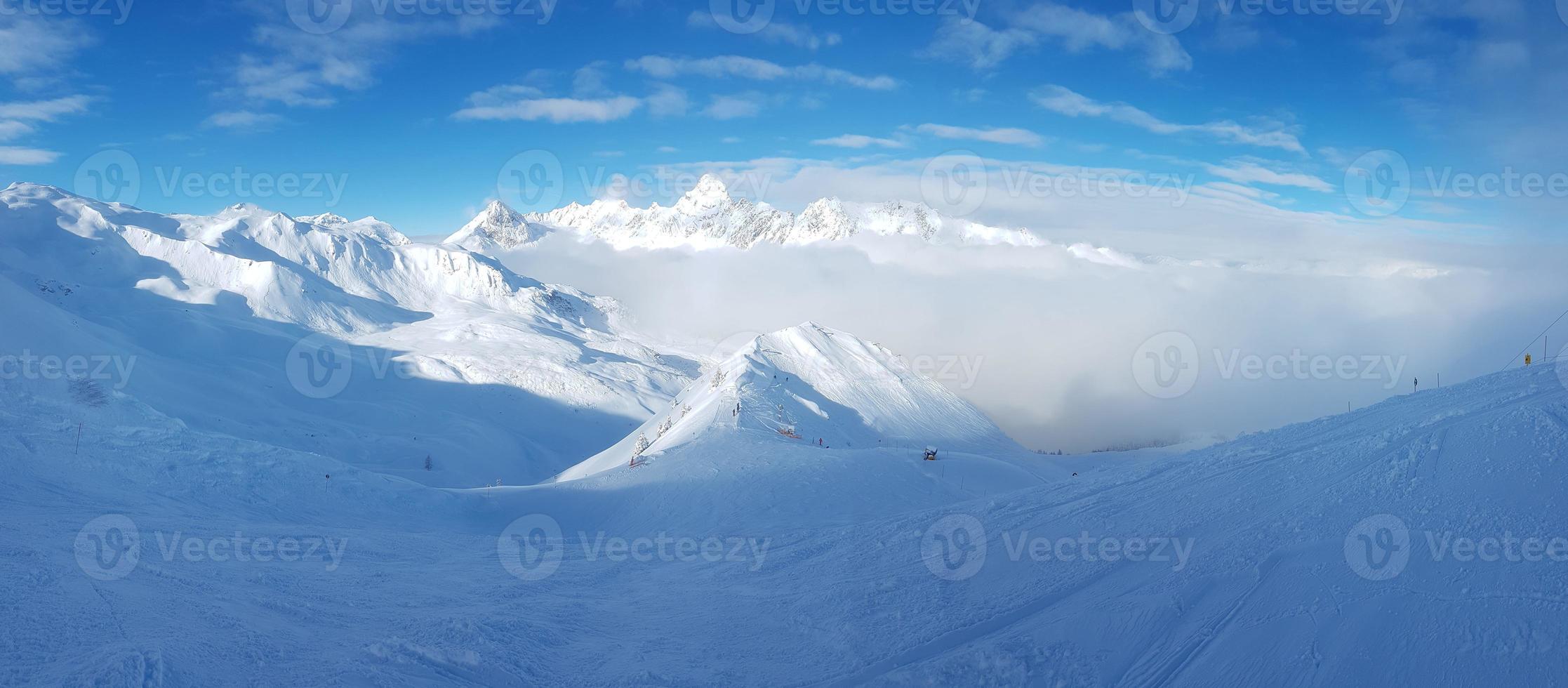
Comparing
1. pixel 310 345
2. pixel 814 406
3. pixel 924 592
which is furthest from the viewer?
pixel 310 345

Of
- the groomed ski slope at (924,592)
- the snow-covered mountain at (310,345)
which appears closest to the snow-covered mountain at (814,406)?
the groomed ski slope at (924,592)

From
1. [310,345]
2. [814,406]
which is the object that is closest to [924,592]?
[814,406]

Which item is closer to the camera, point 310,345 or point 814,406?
point 814,406

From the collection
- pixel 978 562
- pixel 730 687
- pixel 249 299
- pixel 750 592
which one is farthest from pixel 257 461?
pixel 249 299

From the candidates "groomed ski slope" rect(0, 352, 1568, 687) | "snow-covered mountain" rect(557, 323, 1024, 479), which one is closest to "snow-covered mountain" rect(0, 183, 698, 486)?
"snow-covered mountain" rect(557, 323, 1024, 479)

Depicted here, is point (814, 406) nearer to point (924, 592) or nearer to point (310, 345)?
point (924, 592)

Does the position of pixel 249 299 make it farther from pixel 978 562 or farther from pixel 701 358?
pixel 978 562
